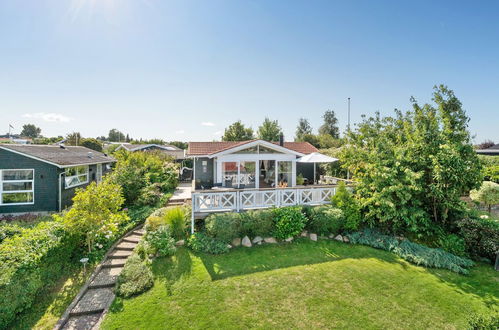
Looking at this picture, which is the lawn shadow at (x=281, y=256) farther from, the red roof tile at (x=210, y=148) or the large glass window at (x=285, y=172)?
the red roof tile at (x=210, y=148)

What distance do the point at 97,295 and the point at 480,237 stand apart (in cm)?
1554

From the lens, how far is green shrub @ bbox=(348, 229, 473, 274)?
8664 mm

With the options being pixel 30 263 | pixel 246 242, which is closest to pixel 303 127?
pixel 246 242

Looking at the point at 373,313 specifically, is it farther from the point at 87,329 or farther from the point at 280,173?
the point at 280,173

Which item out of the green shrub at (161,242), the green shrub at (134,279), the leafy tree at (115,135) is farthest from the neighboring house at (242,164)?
the leafy tree at (115,135)

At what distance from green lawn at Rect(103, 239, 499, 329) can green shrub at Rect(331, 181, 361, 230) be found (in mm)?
1773

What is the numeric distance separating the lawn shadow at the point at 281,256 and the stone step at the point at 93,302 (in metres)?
3.22

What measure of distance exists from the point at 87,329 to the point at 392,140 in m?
14.8

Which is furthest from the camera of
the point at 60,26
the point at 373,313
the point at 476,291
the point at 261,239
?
the point at 60,26

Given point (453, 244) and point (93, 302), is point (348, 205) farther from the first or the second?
point (93, 302)

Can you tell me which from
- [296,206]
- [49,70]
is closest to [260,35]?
[296,206]

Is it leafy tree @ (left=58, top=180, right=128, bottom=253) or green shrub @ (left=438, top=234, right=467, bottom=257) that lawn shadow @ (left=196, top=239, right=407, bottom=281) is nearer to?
green shrub @ (left=438, top=234, right=467, bottom=257)

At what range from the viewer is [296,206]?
11047mm

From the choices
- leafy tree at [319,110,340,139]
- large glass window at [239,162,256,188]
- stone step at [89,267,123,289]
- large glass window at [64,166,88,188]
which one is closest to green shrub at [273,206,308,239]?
large glass window at [239,162,256,188]
